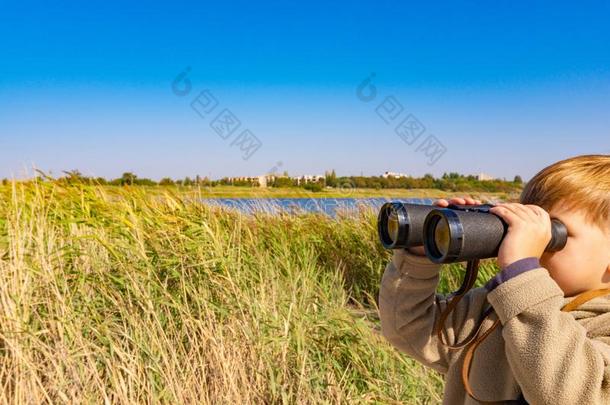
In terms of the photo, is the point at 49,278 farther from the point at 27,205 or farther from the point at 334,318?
the point at 334,318

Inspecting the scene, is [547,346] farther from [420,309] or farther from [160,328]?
[160,328]

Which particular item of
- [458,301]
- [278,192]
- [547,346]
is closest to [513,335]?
[547,346]

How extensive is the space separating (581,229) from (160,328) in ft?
5.40

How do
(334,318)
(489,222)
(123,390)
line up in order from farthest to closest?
1. (334,318)
2. (123,390)
3. (489,222)

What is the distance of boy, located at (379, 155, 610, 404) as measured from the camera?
35.8 inches

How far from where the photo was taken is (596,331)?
3.34 ft

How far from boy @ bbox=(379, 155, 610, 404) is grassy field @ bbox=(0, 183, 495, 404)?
1054 mm

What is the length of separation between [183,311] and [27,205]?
1.34m

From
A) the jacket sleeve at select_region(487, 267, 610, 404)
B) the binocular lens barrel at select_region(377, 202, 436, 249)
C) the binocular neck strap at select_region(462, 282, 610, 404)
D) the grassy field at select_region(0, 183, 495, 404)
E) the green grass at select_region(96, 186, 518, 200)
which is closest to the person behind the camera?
the jacket sleeve at select_region(487, 267, 610, 404)

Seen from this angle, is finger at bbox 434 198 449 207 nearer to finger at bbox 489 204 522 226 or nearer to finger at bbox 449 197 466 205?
finger at bbox 449 197 466 205

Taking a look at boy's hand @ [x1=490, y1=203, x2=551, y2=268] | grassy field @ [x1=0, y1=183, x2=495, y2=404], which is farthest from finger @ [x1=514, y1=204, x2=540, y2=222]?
grassy field @ [x1=0, y1=183, x2=495, y2=404]

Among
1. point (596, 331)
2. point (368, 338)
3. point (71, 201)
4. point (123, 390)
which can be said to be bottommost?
point (368, 338)

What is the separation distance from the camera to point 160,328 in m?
2.21

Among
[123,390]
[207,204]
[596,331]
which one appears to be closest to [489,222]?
[596,331]
